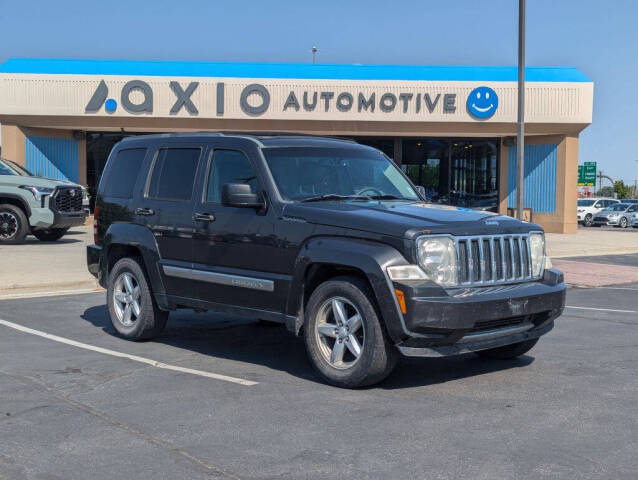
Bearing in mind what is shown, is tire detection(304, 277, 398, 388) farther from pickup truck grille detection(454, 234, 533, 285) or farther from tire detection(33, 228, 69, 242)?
tire detection(33, 228, 69, 242)

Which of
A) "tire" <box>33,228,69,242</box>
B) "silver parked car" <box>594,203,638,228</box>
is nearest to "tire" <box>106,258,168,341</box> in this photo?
"tire" <box>33,228,69,242</box>

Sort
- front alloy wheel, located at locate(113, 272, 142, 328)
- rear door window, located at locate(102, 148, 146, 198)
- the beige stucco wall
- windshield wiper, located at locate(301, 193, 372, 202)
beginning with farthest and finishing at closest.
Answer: the beige stucco wall → rear door window, located at locate(102, 148, 146, 198) → front alloy wheel, located at locate(113, 272, 142, 328) → windshield wiper, located at locate(301, 193, 372, 202)

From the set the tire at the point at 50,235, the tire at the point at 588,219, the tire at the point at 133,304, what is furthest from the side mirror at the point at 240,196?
the tire at the point at 588,219

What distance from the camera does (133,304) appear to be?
8148 millimetres

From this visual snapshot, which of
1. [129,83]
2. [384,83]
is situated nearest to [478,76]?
[384,83]

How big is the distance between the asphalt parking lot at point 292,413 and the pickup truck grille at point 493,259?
2.75ft

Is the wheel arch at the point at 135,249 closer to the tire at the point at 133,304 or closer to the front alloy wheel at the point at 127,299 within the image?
the tire at the point at 133,304

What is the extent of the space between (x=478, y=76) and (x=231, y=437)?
25074 millimetres

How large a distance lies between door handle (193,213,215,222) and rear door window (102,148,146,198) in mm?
1227

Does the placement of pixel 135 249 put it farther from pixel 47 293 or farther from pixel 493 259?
pixel 47 293

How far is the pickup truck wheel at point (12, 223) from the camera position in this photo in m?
18.8

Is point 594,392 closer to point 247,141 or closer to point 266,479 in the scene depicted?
point 266,479

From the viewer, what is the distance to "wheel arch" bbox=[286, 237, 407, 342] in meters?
5.77

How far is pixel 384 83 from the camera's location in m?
27.9
